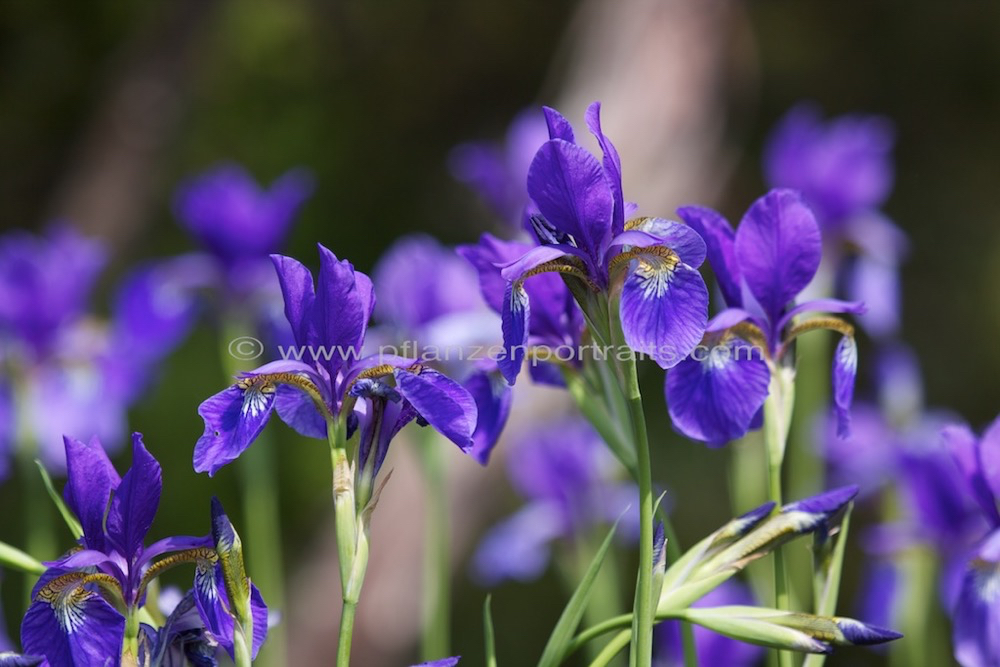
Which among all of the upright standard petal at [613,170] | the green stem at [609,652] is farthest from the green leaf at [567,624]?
the upright standard petal at [613,170]

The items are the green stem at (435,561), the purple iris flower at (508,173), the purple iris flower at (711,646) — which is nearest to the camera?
the purple iris flower at (711,646)

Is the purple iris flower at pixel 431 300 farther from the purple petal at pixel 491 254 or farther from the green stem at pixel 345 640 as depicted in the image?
the green stem at pixel 345 640

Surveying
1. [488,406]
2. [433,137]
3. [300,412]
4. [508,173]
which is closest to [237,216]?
[508,173]

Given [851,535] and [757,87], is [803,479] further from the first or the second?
[757,87]

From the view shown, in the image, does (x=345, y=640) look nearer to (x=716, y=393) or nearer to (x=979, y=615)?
(x=716, y=393)

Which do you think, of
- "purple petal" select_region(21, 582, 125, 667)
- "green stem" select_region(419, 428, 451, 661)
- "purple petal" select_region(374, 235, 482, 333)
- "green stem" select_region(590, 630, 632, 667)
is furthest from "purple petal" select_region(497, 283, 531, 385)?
"purple petal" select_region(374, 235, 482, 333)

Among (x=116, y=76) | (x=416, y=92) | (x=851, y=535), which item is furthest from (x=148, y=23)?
(x=851, y=535)

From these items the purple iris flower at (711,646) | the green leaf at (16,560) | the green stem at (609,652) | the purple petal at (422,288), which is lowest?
the purple iris flower at (711,646)
